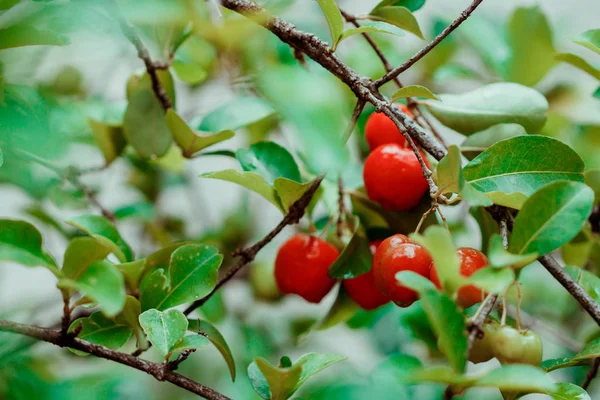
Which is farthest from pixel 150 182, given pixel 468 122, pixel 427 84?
pixel 468 122

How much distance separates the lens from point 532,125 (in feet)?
1.76

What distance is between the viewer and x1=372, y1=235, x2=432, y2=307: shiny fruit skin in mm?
404

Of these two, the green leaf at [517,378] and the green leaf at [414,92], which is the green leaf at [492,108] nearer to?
the green leaf at [414,92]

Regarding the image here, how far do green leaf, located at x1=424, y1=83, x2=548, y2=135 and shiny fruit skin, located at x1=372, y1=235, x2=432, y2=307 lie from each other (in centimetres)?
17

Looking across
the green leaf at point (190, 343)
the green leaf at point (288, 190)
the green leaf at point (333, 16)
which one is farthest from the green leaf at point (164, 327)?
the green leaf at point (333, 16)

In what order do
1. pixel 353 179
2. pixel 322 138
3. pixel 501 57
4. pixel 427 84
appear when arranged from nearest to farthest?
pixel 322 138
pixel 353 179
pixel 501 57
pixel 427 84

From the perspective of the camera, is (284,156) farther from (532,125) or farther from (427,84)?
(427,84)

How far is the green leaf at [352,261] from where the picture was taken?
50 cm

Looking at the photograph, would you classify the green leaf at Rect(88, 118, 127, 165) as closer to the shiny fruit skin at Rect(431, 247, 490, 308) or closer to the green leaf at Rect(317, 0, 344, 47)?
the green leaf at Rect(317, 0, 344, 47)

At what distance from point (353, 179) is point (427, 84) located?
410 millimetres

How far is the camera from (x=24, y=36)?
1.36 ft

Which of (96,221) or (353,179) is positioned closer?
(96,221)

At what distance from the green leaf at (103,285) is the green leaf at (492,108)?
33 cm

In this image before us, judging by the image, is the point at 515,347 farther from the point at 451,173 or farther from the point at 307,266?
the point at 307,266
